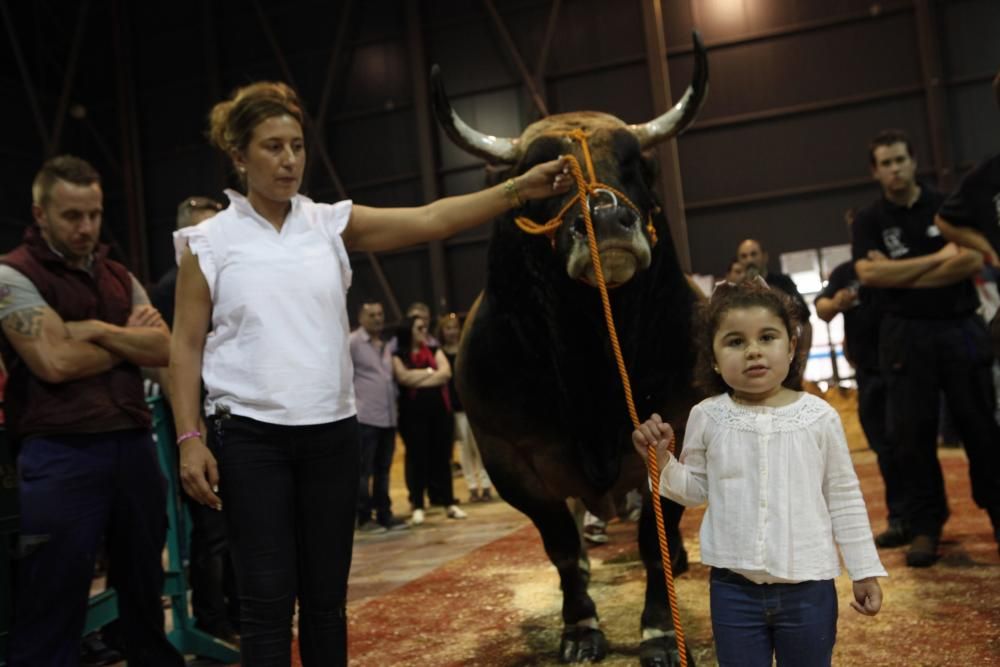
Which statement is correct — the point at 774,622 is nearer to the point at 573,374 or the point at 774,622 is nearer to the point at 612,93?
the point at 573,374

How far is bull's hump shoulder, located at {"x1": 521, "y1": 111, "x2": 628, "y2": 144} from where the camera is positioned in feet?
12.7

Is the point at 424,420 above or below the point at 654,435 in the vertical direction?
below

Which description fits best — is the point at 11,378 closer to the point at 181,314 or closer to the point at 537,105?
the point at 181,314

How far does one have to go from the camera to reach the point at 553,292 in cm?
378

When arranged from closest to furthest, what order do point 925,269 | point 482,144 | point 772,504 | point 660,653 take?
point 772,504 < point 660,653 < point 482,144 < point 925,269

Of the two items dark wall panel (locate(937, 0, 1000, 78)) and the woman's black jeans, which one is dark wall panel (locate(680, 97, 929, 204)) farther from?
the woman's black jeans

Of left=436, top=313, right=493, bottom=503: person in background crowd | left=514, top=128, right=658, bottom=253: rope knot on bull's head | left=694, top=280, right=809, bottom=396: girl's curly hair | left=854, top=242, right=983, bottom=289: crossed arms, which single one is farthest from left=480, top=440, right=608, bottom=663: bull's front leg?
left=436, top=313, right=493, bottom=503: person in background crowd

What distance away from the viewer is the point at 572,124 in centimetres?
394

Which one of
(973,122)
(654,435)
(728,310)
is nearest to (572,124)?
(728,310)

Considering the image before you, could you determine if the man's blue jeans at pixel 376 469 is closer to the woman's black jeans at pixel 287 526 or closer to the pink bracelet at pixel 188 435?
the woman's black jeans at pixel 287 526

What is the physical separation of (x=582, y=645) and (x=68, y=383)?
211cm

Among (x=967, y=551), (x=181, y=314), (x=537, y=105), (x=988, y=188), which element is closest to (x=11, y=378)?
(x=181, y=314)

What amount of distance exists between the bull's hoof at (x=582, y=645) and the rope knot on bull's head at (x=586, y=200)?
1.53 meters

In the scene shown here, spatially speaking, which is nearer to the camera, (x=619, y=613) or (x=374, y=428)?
(x=619, y=613)
